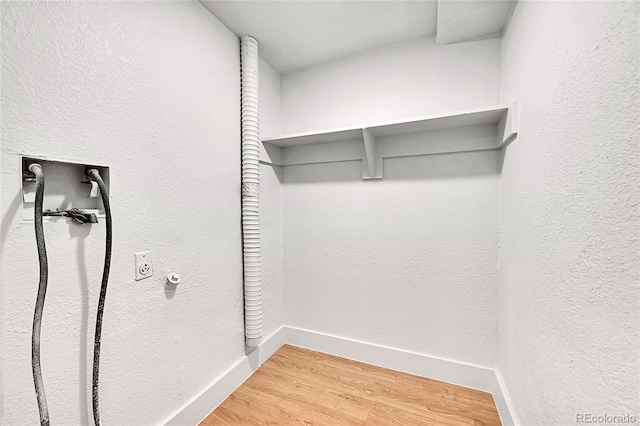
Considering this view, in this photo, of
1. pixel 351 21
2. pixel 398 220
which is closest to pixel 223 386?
pixel 398 220

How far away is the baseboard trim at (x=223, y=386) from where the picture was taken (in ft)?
4.05

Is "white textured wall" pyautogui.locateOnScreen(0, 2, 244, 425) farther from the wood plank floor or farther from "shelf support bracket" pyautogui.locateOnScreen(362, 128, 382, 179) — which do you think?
"shelf support bracket" pyautogui.locateOnScreen(362, 128, 382, 179)

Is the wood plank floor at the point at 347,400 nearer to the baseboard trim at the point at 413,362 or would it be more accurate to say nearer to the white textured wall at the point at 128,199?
the baseboard trim at the point at 413,362

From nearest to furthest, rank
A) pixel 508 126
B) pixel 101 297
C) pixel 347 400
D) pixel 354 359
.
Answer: pixel 101 297 < pixel 508 126 < pixel 347 400 < pixel 354 359

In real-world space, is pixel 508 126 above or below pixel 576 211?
above

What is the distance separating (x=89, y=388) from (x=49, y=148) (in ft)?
2.80

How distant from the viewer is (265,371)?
169 centimetres

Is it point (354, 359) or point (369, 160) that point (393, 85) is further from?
point (354, 359)

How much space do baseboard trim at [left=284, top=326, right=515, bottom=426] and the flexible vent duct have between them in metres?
0.51

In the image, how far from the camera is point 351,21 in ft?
4.75

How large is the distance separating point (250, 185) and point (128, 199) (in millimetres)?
677

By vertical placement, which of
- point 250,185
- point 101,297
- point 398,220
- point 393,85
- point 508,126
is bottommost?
point 101,297

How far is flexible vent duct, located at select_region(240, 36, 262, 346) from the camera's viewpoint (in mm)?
1580

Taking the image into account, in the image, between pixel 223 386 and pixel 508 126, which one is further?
pixel 223 386
